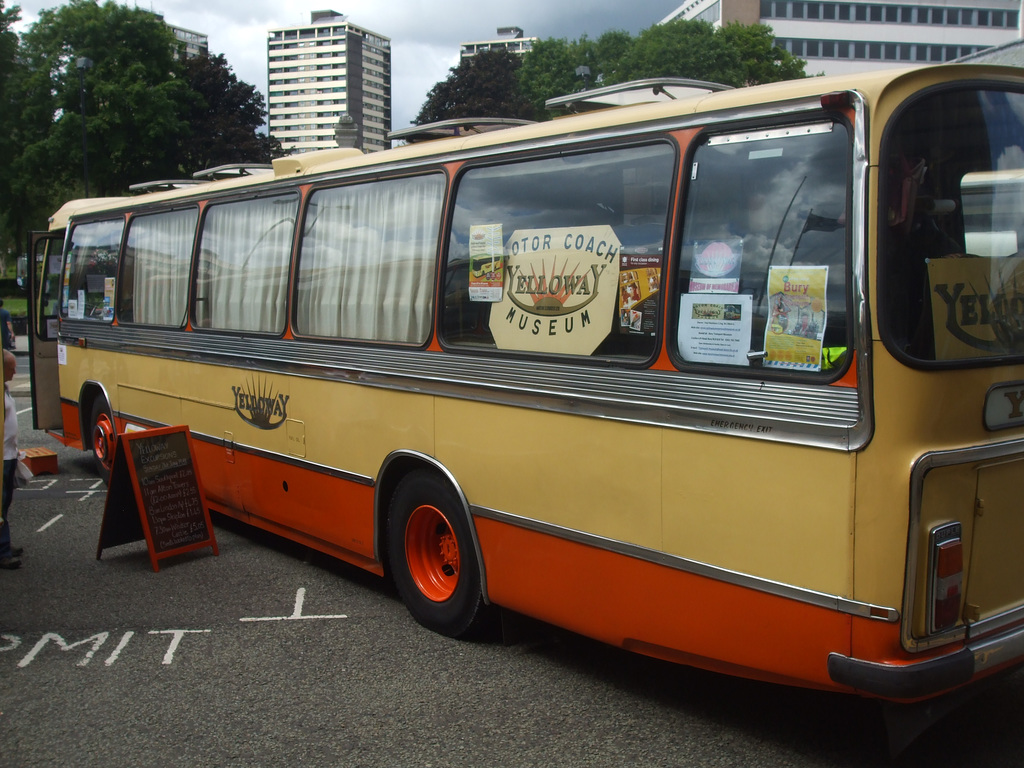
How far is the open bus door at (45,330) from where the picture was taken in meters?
11.2

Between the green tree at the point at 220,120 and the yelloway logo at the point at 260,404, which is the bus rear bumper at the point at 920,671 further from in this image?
the green tree at the point at 220,120

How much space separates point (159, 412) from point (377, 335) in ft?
11.8

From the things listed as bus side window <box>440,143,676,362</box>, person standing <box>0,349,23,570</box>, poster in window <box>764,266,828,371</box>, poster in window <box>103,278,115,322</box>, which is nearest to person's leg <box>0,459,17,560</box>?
person standing <box>0,349,23,570</box>

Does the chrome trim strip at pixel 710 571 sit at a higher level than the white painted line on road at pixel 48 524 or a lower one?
higher

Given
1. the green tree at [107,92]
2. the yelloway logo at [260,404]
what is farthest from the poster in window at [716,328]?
the green tree at [107,92]

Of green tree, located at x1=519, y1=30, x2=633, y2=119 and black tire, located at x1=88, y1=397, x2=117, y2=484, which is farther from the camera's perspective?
green tree, located at x1=519, y1=30, x2=633, y2=119

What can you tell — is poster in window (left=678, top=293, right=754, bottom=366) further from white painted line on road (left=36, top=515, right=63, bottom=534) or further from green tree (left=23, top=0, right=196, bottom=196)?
green tree (left=23, top=0, right=196, bottom=196)

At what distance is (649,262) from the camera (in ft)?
13.6

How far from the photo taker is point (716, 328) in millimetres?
3854

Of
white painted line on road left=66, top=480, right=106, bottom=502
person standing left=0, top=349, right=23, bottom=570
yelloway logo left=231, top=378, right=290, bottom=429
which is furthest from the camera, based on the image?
white painted line on road left=66, top=480, right=106, bottom=502

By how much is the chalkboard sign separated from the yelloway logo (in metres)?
0.46

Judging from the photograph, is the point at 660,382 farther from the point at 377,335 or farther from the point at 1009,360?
the point at 377,335

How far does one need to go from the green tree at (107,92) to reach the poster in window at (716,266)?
42731 millimetres

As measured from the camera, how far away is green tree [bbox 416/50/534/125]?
59.1 metres
